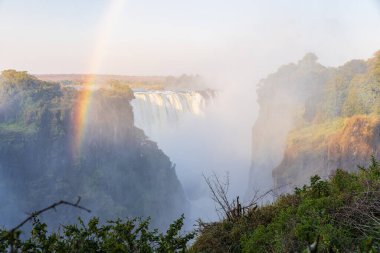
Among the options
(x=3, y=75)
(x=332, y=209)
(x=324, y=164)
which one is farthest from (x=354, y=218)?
(x=3, y=75)

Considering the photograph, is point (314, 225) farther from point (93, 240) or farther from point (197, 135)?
point (197, 135)

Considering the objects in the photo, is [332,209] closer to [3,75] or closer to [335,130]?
[335,130]

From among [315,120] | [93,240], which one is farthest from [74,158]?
[93,240]

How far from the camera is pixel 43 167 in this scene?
59.4 m

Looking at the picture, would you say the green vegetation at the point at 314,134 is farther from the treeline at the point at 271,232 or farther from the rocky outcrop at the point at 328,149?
the treeline at the point at 271,232

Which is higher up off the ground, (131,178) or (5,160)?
(5,160)

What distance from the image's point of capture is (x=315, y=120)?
187 ft

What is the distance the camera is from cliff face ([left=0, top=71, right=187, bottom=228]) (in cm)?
5641

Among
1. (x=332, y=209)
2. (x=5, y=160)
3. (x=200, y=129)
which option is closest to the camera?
(x=332, y=209)

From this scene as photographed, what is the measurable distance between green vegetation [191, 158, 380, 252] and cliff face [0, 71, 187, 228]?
4799 cm

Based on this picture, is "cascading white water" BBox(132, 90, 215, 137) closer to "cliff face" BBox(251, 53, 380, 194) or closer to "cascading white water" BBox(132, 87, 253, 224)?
"cascading white water" BBox(132, 87, 253, 224)

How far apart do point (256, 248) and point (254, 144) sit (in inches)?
2884

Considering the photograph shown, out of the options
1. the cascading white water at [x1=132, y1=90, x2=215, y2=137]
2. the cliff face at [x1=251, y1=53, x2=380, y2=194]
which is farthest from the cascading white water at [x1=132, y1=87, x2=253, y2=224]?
the cliff face at [x1=251, y1=53, x2=380, y2=194]

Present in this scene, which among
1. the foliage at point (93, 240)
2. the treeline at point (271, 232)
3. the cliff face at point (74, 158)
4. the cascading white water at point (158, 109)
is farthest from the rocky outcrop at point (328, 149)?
the foliage at point (93, 240)
